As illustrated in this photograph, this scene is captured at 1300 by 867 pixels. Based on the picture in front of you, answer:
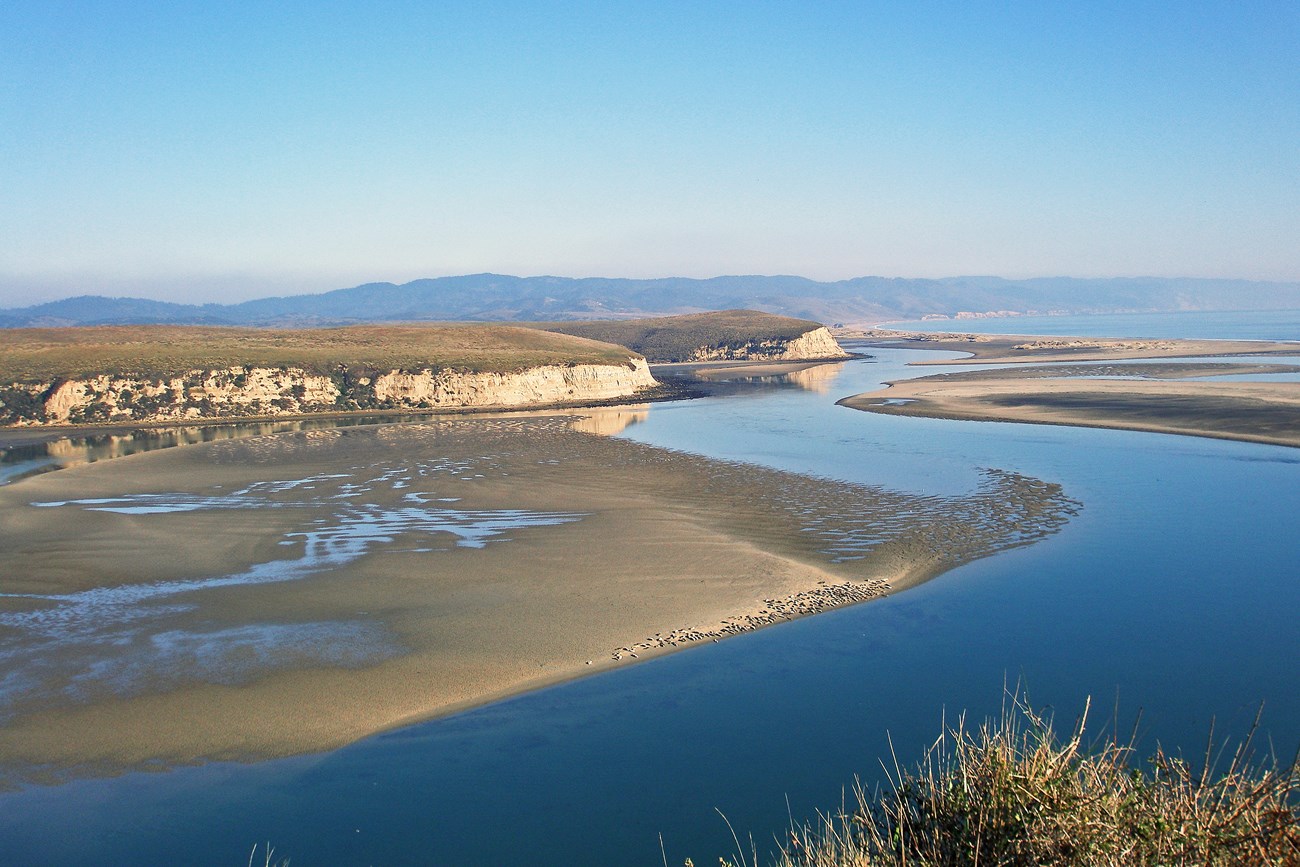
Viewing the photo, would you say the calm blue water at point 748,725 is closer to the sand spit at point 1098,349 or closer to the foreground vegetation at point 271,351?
the foreground vegetation at point 271,351

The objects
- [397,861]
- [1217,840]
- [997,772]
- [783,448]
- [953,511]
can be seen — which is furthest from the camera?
[783,448]

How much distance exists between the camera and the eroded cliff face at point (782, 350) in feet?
343

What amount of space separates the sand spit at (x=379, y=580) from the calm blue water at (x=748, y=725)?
91cm

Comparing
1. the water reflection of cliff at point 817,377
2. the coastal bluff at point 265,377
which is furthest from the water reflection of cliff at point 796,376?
the coastal bluff at point 265,377

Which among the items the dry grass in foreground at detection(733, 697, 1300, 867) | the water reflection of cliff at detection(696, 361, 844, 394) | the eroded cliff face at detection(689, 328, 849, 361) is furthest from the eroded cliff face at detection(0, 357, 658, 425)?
the dry grass in foreground at detection(733, 697, 1300, 867)

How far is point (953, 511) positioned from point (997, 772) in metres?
18.7

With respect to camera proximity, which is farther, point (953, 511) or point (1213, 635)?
point (953, 511)

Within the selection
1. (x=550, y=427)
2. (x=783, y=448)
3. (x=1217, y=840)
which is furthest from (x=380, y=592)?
(x=550, y=427)

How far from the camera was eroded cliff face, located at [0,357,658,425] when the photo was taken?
165 feet

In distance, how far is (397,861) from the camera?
9055 mm

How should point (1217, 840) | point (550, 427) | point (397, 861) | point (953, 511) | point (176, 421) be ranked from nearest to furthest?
point (1217, 840) < point (397, 861) < point (953, 511) < point (550, 427) < point (176, 421)

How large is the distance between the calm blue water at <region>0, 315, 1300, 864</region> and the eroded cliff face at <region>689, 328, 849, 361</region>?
278 ft

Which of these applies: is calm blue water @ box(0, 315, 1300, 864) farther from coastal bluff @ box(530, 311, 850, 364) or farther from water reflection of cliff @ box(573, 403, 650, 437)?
coastal bluff @ box(530, 311, 850, 364)

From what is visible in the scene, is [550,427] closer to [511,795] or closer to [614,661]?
[614,661]
